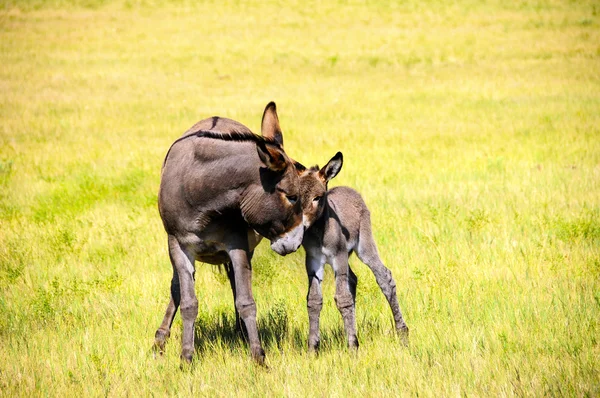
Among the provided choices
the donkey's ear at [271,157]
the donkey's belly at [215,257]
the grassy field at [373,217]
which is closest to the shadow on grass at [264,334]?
the grassy field at [373,217]

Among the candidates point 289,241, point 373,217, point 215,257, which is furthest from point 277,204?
point 373,217

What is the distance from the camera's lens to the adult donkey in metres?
5.64

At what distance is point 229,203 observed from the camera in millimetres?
5809

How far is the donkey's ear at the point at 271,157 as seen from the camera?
18.1 ft

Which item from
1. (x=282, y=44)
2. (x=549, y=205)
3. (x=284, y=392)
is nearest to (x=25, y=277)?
(x=284, y=392)

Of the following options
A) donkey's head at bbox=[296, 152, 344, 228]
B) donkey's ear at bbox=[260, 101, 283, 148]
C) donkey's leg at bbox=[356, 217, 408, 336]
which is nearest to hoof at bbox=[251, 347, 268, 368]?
donkey's head at bbox=[296, 152, 344, 228]

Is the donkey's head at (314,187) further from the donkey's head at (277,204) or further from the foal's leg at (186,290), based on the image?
the foal's leg at (186,290)

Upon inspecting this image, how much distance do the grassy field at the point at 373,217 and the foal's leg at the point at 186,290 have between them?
0.65ft

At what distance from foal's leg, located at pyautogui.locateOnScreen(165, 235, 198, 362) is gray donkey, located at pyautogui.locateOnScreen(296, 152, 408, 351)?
1036mm

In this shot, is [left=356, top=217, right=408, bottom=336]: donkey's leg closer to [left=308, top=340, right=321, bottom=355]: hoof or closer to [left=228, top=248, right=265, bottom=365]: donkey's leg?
[left=308, top=340, right=321, bottom=355]: hoof

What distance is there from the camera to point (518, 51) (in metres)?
34.3

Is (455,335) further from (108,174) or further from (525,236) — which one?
(108,174)

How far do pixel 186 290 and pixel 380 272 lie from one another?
1.91 meters

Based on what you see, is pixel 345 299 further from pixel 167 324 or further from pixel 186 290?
pixel 167 324
